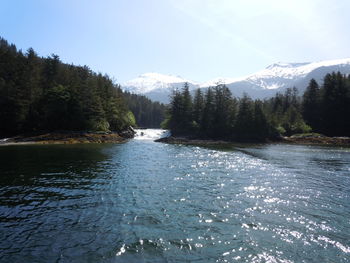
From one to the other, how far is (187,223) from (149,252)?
443cm

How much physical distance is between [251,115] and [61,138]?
232 feet

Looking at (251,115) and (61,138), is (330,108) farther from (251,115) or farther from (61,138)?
(61,138)

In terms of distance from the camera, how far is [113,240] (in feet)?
47.8

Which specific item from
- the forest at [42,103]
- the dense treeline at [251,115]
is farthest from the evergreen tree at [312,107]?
the forest at [42,103]

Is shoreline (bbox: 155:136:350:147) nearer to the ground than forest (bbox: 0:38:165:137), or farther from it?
nearer to the ground

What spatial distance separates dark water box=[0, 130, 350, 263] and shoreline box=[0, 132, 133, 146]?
46.3 m

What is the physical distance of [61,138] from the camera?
80688 millimetres

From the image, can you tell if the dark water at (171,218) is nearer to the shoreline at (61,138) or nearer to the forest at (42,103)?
the shoreline at (61,138)

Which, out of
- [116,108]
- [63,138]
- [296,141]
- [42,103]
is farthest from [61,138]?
[296,141]

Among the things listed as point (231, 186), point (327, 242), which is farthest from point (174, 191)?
point (327, 242)

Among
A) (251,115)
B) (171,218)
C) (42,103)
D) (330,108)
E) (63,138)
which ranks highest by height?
(42,103)

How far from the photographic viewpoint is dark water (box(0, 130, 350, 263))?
1341 centimetres

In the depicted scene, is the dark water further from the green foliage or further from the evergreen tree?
the evergreen tree

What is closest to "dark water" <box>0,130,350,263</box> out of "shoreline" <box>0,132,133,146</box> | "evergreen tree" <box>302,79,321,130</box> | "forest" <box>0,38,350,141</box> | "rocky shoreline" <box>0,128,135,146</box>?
"shoreline" <box>0,132,133,146</box>
